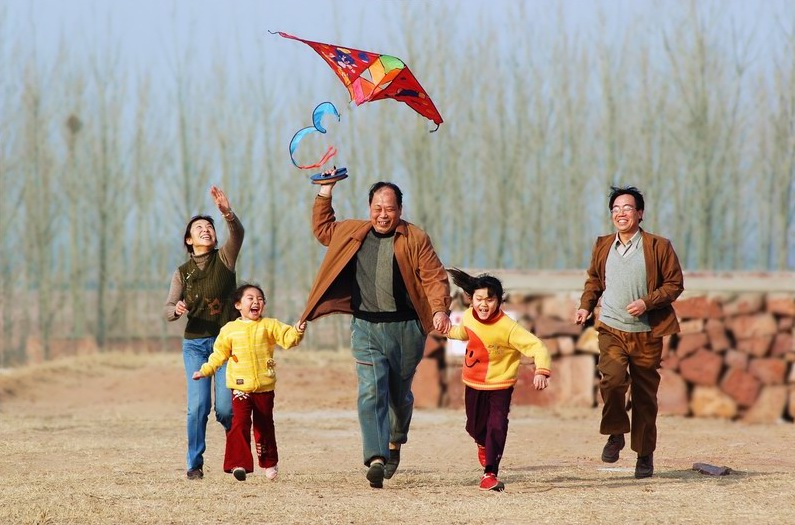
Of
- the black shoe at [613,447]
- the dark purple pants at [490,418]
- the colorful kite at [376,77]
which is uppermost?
the colorful kite at [376,77]

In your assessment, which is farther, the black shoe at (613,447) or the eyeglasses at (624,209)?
the black shoe at (613,447)

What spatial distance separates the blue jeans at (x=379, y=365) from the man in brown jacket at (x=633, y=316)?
1.06 meters

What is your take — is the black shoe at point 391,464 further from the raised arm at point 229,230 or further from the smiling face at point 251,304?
the raised arm at point 229,230

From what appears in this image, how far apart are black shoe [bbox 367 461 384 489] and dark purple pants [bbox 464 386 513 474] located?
0.56 m

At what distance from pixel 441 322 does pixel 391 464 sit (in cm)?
114

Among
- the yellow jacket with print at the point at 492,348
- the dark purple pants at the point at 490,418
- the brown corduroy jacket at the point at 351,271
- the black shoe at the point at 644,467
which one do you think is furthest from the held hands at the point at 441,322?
the black shoe at the point at 644,467

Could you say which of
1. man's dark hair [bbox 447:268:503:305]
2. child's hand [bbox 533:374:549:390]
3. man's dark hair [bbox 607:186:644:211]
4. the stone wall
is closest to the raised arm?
man's dark hair [bbox 447:268:503:305]

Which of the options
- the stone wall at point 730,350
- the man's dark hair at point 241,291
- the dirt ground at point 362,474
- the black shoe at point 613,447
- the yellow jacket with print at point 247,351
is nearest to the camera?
the dirt ground at point 362,474

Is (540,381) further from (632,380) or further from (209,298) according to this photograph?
→ (209,298)

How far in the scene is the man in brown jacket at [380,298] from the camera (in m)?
7.54

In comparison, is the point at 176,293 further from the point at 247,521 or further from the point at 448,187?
the point at 448,187

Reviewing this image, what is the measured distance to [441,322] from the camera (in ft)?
23.6

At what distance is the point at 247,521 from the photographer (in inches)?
255

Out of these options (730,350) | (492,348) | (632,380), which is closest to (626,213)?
(632,380)
